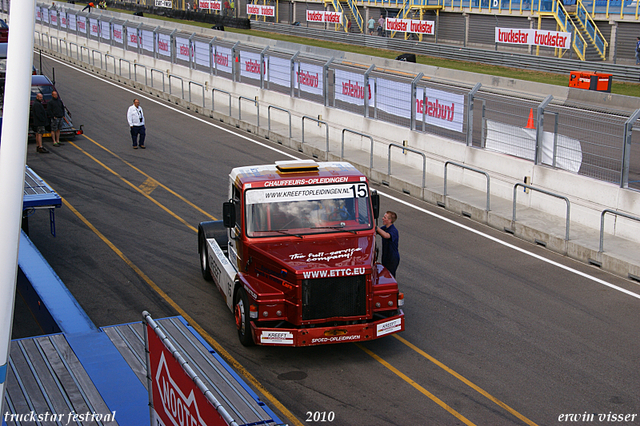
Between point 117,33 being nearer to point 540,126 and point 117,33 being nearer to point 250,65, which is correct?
point 250,65

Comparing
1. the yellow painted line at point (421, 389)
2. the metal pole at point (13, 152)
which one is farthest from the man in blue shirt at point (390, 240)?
the metal pole at point (13, 152)

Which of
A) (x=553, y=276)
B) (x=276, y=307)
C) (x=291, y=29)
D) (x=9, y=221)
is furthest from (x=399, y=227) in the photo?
(x=291, y=29)

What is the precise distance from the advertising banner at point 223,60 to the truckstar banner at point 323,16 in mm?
35200

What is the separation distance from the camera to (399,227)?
15352mm

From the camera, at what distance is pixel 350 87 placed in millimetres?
Result: 23078

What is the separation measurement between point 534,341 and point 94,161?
1497 centimetres

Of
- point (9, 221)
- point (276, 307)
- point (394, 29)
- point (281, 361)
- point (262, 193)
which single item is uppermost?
point (394, 29)

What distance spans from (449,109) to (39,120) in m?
12.3

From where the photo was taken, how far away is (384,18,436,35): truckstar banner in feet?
183

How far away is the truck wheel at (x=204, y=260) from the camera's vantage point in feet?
39.8

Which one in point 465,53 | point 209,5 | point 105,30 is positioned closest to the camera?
point 105,30

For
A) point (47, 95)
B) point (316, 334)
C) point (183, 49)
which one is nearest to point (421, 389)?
point (316, 334)

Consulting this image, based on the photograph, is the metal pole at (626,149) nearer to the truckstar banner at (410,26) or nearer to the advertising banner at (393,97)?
the advertising banner at (393,97)

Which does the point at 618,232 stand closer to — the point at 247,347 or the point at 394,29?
the point at 247,347
